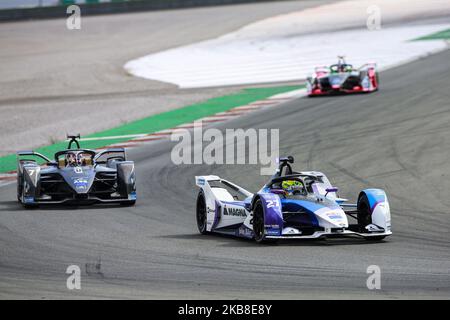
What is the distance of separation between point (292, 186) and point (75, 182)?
5.51 meters

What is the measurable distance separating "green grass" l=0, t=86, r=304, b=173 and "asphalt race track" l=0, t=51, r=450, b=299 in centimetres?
211

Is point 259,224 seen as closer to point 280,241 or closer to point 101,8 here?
point 280,241

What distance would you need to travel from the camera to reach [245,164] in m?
23.0

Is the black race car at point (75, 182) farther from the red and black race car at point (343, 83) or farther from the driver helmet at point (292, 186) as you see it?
the red and black race car at point (343, 83)

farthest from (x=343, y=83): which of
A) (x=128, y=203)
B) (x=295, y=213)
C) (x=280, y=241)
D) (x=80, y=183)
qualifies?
(x=280, y=241)

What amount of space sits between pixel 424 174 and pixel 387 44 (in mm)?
25616

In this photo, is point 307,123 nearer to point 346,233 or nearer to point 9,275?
point 346,233

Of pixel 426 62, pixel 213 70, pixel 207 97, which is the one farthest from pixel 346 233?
pixel 213 70

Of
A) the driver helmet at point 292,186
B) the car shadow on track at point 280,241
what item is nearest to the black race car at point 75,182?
the car shadow on track at point 280,241

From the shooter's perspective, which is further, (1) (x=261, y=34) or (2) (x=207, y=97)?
(1) (x=261, y=34)

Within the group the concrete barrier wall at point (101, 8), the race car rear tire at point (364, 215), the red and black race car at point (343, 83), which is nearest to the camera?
the race car rear tire at point (364, 215)

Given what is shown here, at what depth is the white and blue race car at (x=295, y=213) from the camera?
540 inches

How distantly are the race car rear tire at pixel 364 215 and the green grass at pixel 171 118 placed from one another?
1227cm

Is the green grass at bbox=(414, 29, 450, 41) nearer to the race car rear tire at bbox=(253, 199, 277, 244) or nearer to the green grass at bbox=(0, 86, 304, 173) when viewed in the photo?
the green grass at bbox=(0, 86, 304, 173)
